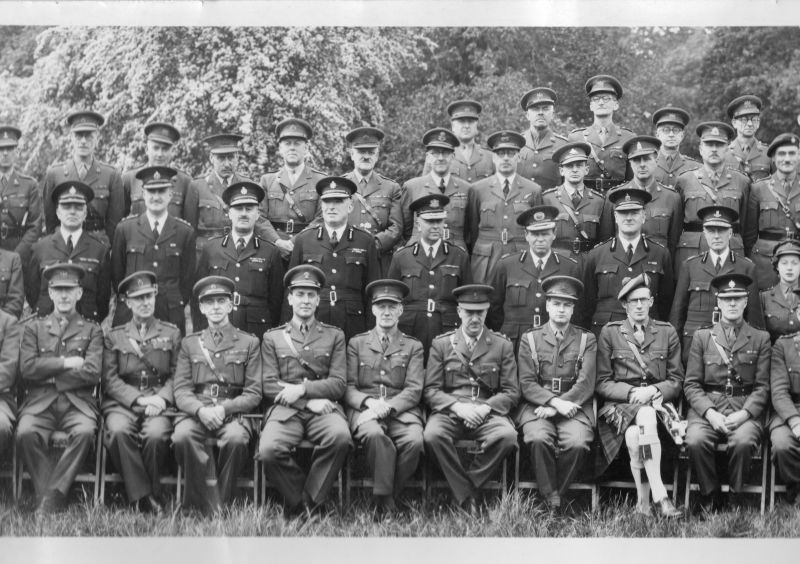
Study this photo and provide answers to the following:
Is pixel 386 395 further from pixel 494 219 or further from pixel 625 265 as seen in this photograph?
pixel 625 265

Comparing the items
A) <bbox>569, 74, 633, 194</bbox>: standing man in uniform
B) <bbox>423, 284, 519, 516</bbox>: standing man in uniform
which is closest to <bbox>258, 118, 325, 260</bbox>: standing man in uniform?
<bbox>423, 284, 519, 516</bbox>: standing man in uniform

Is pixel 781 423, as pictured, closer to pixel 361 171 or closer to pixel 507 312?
pixel 507 312

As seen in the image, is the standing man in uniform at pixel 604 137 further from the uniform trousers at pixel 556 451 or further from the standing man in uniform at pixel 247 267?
the standing man in uniform at pixel 247 267

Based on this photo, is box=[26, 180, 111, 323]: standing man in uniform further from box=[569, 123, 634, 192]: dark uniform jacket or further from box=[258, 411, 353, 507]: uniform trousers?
box=[569, 123, 634, 192]: dark uniform jacket

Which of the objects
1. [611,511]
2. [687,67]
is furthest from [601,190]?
[611,511]

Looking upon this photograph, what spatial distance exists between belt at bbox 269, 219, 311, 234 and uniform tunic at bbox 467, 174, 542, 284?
113 centimetres

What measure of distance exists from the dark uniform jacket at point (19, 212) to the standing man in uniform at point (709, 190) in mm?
4252

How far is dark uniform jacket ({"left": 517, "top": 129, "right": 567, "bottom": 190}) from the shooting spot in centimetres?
822

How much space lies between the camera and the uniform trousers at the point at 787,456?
7125mm

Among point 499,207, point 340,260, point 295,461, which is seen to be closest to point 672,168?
point 499,207

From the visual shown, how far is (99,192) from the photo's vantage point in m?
7.96

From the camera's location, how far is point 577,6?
7.86 m

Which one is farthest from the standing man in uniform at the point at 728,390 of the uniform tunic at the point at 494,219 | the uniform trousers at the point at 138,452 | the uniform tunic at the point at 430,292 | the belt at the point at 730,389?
the uniform trousers at the point at 138,452

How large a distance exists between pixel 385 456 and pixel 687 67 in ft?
11.7
